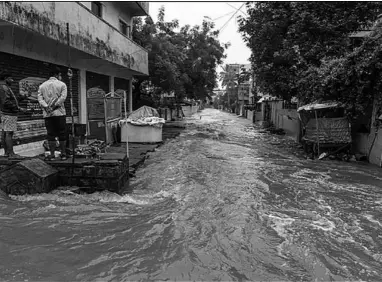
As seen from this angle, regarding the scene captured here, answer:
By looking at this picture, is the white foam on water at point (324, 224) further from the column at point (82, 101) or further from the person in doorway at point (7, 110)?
the column at point (82, 101)

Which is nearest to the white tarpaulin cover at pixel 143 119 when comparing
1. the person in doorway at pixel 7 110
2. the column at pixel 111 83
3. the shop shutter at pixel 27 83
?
the column at pixel 111 83

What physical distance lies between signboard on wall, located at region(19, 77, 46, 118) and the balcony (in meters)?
1.40

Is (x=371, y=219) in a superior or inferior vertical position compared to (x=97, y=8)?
inferior

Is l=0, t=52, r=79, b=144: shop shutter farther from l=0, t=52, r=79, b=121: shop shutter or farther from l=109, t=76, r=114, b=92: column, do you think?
l=109, t=76, r=114, b=92: column

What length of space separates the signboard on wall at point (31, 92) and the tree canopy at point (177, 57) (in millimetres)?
9716

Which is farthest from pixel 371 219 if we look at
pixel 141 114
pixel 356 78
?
pixel 141 114

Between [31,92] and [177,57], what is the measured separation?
40.5 ft

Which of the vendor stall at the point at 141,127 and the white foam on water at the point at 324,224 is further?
the vendor stall at the point at 141,127

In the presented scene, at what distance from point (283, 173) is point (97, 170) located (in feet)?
17.5

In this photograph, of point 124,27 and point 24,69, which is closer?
point 24,69

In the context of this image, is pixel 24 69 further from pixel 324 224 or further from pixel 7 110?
pixel 324 224

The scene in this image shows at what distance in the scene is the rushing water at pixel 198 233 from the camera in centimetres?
348

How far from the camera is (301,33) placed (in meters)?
13.1

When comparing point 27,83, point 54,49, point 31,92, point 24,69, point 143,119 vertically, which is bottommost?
point 143,119
